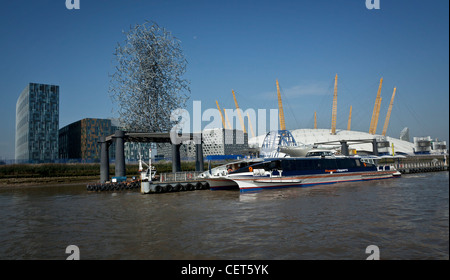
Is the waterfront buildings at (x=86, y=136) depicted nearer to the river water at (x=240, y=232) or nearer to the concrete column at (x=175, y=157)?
the concrete column at (x=175, y=157)

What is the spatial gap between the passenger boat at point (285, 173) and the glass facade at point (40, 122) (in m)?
131

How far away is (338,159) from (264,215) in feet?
101

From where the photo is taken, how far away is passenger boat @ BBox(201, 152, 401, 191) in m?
37.4

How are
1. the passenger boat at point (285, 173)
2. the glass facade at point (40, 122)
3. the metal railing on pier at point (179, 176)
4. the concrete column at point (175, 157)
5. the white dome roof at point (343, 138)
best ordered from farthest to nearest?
1. the white dome roof at point (343, 138)
2. the glass facade at point (40, 122)
3. the concrete column at point (175, 157)
4. the metal railing on pier at point (179, 176)
5. the passenger boat at point (285, 173)

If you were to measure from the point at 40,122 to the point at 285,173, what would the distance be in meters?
142

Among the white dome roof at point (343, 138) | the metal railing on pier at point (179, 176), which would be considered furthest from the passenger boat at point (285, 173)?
the white dome roof at point (343, 138)

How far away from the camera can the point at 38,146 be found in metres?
143

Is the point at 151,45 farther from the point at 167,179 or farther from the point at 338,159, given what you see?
the point at 338,159

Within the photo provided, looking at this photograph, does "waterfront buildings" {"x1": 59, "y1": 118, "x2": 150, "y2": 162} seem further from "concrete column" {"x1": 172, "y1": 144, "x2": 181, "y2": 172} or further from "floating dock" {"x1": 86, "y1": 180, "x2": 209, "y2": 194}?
"floating dock" {"x1": 86, "y1": 180, "x2": 209, "y2": 194}

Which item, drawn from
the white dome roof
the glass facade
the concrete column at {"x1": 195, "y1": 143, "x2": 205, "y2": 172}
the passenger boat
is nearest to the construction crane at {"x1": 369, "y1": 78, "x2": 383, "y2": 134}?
the white dome roof

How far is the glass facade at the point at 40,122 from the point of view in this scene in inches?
5605

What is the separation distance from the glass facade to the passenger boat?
430ft

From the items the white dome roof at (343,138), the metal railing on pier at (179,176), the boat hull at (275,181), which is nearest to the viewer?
the boat hull at (275,181)
